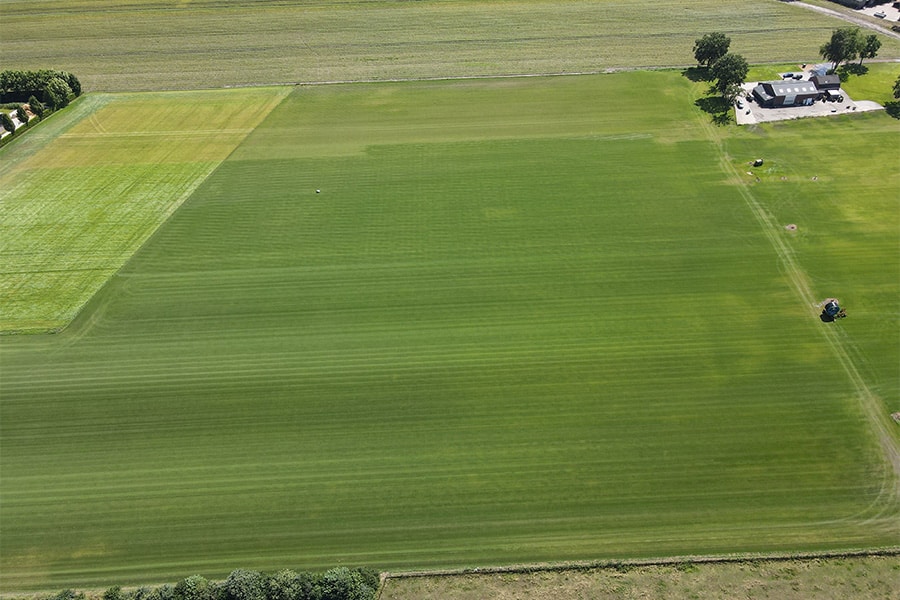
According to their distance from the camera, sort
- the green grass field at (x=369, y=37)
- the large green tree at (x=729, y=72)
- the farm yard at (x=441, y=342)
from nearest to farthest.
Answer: the farm yard at (x=441, y=342), the large green tree at (x=729, y=72), the green grass field at (x=369, y=37)

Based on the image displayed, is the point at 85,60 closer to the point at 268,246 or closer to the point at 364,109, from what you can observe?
the point at 364,109

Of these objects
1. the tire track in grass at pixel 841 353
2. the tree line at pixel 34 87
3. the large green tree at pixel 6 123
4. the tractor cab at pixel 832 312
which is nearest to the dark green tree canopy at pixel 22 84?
the tree line at pixel 34 87

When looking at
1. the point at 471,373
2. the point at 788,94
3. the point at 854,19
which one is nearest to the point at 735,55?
the point at 788,94

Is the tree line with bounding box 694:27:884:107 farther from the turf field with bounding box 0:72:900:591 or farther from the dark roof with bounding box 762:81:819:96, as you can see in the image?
the turf field with bounding box 0:72:900:591

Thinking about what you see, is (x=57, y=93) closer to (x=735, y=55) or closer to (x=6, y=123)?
(x=6, y=123)

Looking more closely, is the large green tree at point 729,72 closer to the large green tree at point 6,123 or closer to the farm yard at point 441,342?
the farm yard at point 441,342
